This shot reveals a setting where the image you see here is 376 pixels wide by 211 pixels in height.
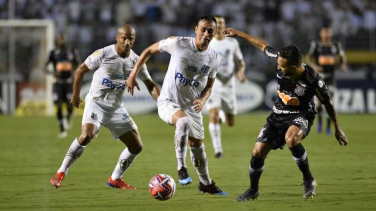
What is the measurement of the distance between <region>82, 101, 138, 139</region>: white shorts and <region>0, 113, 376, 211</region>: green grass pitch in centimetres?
81

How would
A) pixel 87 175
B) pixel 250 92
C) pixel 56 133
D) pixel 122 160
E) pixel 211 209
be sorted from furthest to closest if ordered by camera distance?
pixel 250 92 → pixel 56 133 → pixel 87 175 → pixel 122 160 → pixel 211 209

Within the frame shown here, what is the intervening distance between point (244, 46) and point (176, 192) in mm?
18313

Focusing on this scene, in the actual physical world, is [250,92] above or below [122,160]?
Answer: below

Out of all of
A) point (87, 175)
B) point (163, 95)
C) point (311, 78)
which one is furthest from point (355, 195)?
point (87, 175)

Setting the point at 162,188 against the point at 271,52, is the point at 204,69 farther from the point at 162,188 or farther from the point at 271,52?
the point at 162,188

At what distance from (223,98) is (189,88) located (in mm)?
5284

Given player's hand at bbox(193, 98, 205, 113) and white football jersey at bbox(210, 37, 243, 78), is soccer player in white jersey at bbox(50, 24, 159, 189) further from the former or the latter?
white football jersey at bbox(210, 37, 243, 78)

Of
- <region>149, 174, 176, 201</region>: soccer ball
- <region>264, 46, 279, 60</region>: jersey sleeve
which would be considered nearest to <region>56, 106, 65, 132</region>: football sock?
<region>149, 174, 176, 201</region>: soccer ball

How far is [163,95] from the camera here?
9.58 m

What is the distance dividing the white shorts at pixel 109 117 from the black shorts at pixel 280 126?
6.49 feet

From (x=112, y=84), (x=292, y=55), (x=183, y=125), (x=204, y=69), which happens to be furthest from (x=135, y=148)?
(x=292, y=55)

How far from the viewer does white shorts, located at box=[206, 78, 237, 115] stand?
47.8 feet

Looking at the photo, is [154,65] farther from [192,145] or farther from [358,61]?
[192,145]

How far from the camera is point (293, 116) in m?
8.85
